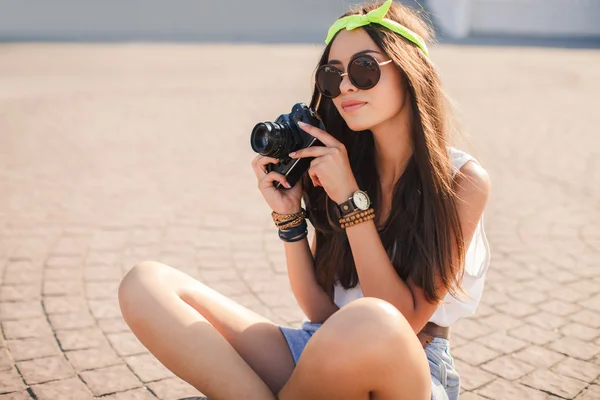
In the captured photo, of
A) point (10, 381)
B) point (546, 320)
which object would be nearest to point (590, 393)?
point (546, 320)

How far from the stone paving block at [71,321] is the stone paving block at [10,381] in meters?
0.44

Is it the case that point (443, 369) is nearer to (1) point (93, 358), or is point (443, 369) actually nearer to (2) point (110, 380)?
(2) point (110, 380)

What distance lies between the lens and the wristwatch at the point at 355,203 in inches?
88.1

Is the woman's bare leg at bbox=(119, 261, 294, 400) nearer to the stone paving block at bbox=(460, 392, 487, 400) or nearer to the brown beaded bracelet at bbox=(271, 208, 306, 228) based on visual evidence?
the brown beaded bracelet at bbox=(271, 208, 306, 228)

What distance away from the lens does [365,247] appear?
2199 millimetres

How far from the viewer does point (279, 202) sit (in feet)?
8.07

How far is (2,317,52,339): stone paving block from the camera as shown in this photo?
323cm

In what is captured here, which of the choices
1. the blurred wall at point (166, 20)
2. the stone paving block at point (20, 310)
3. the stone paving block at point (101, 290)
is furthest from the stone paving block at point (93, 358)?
the blurred wall at point (166, 20)

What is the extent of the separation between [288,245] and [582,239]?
297 cm

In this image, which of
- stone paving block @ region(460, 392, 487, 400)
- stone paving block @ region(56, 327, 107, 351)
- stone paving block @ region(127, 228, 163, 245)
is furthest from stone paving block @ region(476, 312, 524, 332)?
stone paving block @ region(127, 228, 163, 245)

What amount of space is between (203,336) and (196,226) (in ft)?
Result: 9.08

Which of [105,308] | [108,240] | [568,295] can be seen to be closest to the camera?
[105,308]

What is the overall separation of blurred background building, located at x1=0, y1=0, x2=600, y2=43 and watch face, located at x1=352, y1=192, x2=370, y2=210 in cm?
1785

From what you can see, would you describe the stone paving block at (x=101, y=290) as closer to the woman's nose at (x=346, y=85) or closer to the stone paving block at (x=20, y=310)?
the stone paving block at (x=20, y=310)
